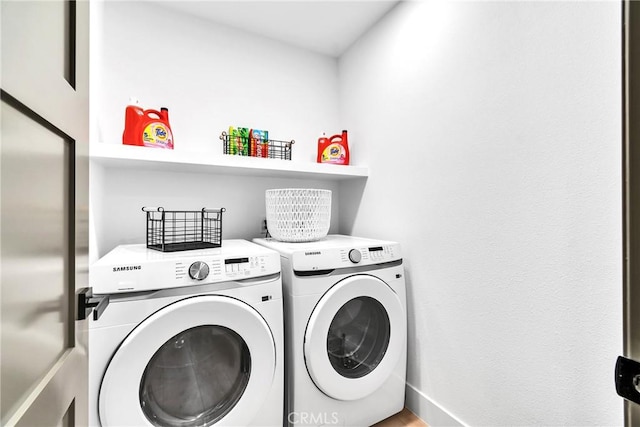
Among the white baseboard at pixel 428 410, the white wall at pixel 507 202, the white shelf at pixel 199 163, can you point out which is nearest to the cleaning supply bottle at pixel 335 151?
the white shelf at pixel 199 163

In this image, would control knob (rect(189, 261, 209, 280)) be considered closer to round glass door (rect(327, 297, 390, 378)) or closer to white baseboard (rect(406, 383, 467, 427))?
round glass door (rect(327, 297, 390, 378))

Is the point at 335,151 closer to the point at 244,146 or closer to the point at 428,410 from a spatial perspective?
the point at 244,146

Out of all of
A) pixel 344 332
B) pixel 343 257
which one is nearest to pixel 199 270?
pixel 343 257

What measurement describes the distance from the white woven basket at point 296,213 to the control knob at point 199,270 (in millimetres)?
582

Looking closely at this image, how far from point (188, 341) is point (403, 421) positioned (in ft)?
3.88

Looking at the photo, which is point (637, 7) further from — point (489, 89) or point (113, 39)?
point (113, 39)

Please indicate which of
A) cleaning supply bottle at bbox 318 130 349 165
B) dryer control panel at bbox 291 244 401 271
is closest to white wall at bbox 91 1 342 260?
cleaning supply bottle at bbox 318 130 349 165

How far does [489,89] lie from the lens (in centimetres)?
120

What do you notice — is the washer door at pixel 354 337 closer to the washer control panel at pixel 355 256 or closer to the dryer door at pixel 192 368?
the washer control panel at pixel 355 256

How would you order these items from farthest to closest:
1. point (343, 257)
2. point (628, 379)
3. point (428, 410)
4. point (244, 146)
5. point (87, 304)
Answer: point (244, 146) < point (428, 410) < point (343, 257) < point (87, 304) < point (628, 379)

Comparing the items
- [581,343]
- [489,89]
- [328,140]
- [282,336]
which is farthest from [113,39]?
[581,343]

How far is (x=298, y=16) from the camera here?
1799 millimetres

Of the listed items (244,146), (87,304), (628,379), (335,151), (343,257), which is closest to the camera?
(628,379)

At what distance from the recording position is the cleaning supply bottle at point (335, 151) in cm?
198
